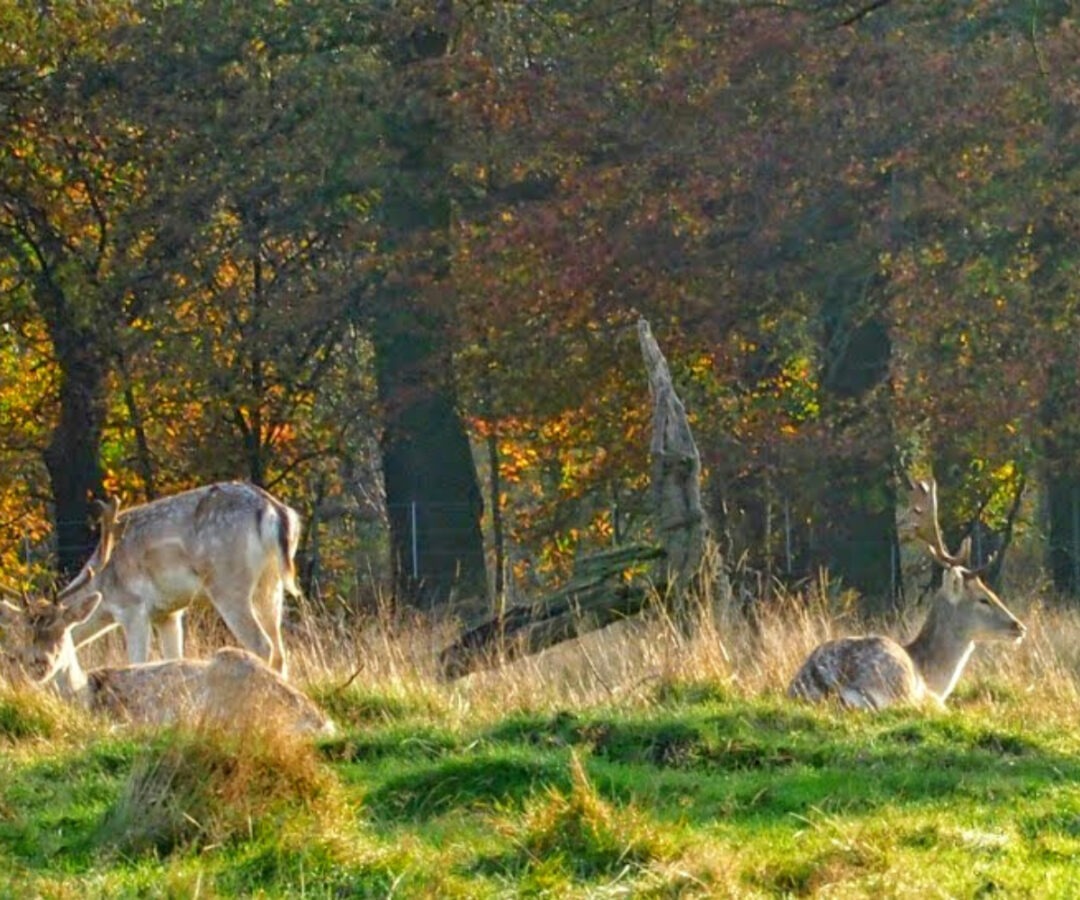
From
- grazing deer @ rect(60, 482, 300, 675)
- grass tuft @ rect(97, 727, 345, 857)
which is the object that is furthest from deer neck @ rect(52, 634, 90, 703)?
grass tuft @ rect(97, 727, 345, 857)

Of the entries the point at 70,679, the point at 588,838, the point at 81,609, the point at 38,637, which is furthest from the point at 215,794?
the point at 81,609

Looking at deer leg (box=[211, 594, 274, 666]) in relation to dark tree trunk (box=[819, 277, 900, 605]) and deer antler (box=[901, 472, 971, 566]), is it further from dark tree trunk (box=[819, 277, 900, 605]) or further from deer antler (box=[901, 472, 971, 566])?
dark tree trunk (box=[819, 277, 900, 605])

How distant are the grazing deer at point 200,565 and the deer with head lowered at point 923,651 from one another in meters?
3.84

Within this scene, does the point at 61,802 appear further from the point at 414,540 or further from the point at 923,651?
the point at 414,540

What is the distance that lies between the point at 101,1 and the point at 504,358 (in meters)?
5.24

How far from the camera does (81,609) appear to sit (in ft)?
44.9

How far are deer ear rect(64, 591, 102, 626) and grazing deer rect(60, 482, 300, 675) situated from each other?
3.75 feet

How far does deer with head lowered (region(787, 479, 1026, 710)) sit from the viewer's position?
12453 millimetres

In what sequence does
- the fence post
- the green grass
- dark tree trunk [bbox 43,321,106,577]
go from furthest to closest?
the fence post → dark tree trunk [bbox 43,321,106,577] → the green grass

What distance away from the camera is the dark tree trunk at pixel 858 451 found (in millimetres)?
22312

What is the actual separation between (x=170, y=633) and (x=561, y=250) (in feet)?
27.4

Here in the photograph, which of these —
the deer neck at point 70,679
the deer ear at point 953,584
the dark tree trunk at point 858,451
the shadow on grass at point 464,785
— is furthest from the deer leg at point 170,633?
the dark tree trunk at point 858,451

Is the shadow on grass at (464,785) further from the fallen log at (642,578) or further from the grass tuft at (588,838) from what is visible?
the fallen log at (642,578)

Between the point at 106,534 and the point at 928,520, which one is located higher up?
the point at 106,534
